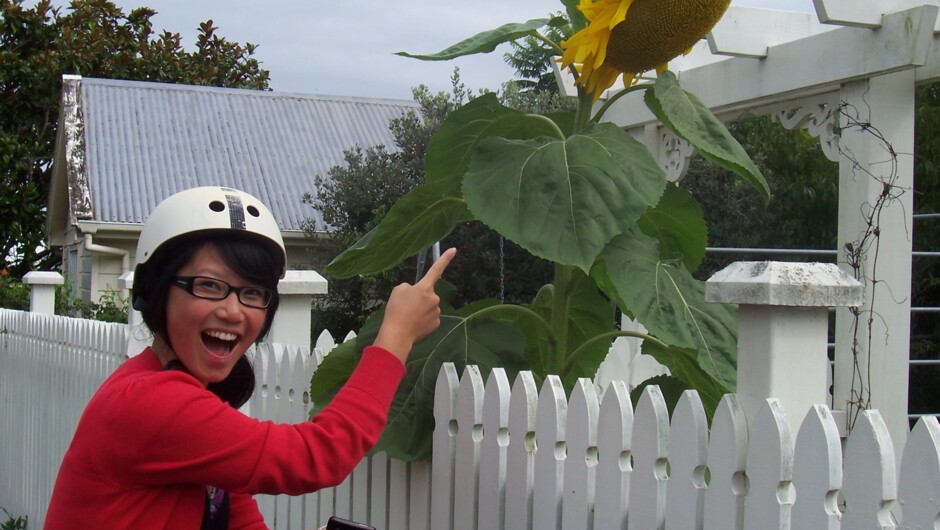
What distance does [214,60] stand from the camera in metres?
23.6

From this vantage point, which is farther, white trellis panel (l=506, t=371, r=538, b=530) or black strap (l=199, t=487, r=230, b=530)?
white trellis panel (l=506, t=371, r=538, b=530)

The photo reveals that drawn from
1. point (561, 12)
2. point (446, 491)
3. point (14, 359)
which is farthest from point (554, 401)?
point (14, 359)

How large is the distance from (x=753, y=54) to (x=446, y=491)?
2.65 metres

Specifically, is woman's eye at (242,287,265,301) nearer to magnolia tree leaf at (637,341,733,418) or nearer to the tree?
magnolia tree leaf at (637,341,733,418)

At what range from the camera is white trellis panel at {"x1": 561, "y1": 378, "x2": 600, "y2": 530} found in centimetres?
220

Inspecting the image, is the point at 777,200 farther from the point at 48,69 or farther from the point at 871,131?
the point at 48,69

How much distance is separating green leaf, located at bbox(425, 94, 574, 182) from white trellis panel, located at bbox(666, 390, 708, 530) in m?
0.80

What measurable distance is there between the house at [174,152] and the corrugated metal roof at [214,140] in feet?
0.05

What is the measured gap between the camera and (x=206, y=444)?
6.03 feet

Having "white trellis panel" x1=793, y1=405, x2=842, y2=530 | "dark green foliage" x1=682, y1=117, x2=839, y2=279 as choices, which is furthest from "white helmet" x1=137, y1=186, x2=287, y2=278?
"dark green foliage" x1=682, y1=117, x2=839, y2=279

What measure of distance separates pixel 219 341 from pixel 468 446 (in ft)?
2.44

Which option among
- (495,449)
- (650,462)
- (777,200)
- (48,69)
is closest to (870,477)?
(650,462)

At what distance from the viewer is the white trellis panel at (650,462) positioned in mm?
2023

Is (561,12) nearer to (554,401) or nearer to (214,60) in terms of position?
(554,401)
